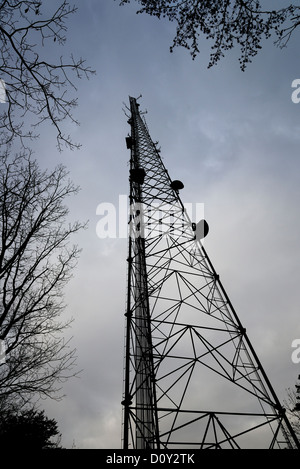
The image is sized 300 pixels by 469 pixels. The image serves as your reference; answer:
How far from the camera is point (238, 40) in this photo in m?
4.98

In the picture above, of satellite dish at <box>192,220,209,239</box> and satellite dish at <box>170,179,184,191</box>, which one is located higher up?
satellite dish at <box>170,179,184,191</box>

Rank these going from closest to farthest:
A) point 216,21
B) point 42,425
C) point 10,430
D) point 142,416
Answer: point 216,21 → point 142,416 → point 10,430 → point 42,425

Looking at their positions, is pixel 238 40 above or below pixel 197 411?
above

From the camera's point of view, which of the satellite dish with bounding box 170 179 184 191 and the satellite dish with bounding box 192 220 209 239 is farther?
the satellite dish with bounding box 170 179 184 191

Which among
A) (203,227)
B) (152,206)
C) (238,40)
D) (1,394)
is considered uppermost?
(152,206)

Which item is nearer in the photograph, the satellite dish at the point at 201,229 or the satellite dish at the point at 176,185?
the satellite dish at the point at 201,229

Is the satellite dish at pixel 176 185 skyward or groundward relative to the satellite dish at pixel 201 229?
skyward

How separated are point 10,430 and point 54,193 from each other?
1009 cm

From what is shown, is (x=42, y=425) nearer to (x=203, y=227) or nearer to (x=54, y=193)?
(x=54, y=193)

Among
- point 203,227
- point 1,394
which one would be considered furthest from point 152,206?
point 1,394

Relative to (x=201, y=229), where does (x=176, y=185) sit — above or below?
above

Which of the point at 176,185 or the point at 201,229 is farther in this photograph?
the point at 176,185

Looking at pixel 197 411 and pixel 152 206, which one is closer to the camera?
pixel 197 411

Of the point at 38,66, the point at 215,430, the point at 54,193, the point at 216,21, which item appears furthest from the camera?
the point at 54,193
